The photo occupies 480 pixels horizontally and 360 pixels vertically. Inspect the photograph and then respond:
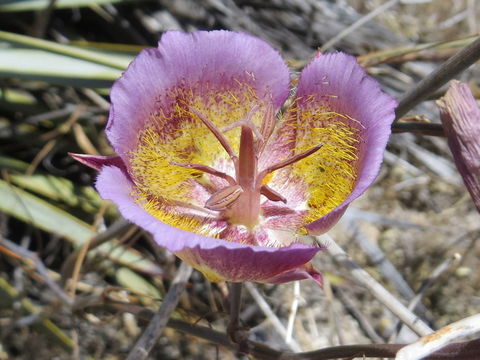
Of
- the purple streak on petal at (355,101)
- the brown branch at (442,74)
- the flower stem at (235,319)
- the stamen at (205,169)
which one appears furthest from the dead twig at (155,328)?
the brown branch at (442,74)

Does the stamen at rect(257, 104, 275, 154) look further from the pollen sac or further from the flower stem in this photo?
the flower stem

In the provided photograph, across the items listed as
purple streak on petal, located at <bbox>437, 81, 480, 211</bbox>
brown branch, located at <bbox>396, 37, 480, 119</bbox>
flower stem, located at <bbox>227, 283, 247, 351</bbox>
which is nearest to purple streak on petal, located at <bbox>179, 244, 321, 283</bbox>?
flower stem, located at <bbox>227, 283, 247, 351</bbox>

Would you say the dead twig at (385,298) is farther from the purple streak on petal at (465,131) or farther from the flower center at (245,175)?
the purple streak on petal at (465,131)

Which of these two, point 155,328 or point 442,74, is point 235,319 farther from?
point 442,74

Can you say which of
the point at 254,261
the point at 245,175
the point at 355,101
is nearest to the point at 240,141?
the point at 245,175

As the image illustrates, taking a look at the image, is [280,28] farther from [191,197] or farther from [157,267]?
[191,197]

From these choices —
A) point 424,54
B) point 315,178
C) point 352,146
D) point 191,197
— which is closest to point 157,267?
point 191,197
